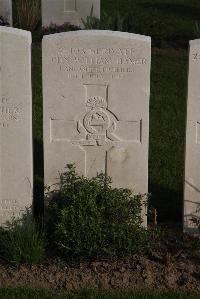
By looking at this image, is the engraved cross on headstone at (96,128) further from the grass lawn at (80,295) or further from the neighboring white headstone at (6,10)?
the neighboring white headstone at (6,10)

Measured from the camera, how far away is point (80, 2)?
557 inches

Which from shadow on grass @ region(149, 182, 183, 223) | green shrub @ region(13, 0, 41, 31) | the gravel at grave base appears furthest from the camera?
green shrub @ region(13, 0, 41, 31)

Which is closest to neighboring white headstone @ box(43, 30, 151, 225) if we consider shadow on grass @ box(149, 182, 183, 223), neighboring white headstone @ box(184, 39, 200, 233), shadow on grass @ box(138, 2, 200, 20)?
neighboring white headstone @ box(184, 39, 200, 233)

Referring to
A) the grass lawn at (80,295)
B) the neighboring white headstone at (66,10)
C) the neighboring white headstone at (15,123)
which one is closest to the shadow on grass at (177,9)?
the neighboring white headstone at (66,10)

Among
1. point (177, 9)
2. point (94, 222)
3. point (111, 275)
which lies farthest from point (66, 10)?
point (111, 275)

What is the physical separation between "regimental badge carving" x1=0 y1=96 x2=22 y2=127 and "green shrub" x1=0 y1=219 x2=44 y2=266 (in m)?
0.88

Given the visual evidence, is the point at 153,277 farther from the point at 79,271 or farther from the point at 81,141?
the point at 81,141

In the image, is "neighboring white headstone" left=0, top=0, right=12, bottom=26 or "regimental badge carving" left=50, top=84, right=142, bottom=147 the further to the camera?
"neighboring white headstone" left=0, top=0, right=12, bottom=26

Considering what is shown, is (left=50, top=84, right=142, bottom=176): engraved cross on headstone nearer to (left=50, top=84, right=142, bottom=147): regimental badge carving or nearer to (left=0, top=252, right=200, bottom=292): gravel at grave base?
(left=50, top=84, right=142, bottom=147): regimental badge carving

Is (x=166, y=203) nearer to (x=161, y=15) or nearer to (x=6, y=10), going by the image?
(x=6, y=10)

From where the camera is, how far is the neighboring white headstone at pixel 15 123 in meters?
5.84

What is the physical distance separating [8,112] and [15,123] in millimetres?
108

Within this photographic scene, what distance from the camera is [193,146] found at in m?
6.18

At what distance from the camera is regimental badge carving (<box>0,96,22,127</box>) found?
19.6ft
